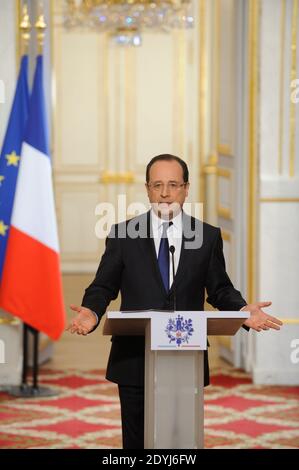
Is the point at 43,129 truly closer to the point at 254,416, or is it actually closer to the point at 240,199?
the point at 240,199

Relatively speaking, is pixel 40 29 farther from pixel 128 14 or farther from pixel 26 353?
pixel 26 353

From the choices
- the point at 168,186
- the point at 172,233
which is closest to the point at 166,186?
the point at 168,186

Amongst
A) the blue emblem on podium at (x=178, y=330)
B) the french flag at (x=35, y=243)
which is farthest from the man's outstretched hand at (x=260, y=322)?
the french flag at (x=35, y=243)

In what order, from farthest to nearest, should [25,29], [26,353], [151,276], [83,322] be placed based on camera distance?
1. [26,353]
2. [25,29]
3. [151,276]
4. [83,322]

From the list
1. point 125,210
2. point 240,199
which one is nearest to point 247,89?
point 240,199

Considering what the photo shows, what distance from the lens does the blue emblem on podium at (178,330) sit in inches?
134

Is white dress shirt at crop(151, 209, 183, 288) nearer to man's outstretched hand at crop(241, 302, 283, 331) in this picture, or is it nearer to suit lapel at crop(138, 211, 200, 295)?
suit lapel at crop(138, 211, 200, 295)

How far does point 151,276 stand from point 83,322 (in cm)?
32

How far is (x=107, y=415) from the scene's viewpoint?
6.87 metres

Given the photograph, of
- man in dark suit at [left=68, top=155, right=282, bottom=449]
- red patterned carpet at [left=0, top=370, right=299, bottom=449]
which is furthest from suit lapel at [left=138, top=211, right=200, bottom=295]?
red patterned carpet at [left=0, top=370, right=299, bottom=449]

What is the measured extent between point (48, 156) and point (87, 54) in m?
6.67

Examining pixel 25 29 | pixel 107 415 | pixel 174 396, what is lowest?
pixel 107 415

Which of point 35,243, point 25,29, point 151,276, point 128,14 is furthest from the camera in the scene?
point 128,14

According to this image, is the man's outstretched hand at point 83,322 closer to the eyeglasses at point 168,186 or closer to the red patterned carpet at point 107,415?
the eyeglasses at point 168,186
